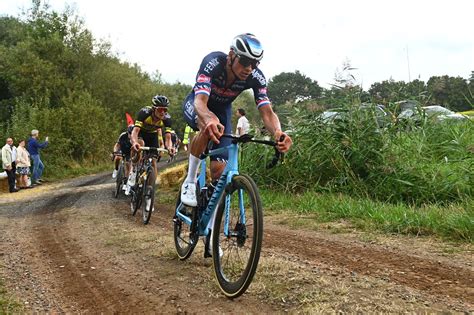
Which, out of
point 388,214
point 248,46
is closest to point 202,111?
point 248,46

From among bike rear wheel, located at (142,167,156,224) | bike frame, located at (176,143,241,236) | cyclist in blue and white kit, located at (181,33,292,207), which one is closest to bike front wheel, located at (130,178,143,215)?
bike rear wheel, located at (142,167,156,224)

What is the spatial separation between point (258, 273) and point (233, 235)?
601 mm

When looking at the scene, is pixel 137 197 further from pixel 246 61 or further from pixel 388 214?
pixel 246 61

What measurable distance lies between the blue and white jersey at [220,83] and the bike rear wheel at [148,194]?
3268mm

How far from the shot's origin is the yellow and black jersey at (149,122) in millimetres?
8828

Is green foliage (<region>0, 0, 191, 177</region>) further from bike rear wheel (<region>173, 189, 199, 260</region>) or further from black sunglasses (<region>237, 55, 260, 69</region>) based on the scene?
black sunglasses (<region>237, 55, 260, 69</region>)

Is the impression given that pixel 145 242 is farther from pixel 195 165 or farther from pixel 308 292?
pixel 308 292

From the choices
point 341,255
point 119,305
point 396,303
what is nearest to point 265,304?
point 396,303

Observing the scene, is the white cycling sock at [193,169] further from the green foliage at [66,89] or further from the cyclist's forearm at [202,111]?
the green foliage at [66,89]

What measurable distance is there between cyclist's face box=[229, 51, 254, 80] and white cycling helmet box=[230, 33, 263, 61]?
0.11 metres

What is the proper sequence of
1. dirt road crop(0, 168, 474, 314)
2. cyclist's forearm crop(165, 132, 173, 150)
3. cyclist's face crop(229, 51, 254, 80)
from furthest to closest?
1. cyclist's forearm crop(165, 132, 173, 150)
2. cyclist's face crop(229, 51, 254, 80)
3. dirt road crop(0, 168, 474, 314)

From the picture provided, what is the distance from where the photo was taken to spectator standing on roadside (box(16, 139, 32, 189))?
15335 mm

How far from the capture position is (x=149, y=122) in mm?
9016

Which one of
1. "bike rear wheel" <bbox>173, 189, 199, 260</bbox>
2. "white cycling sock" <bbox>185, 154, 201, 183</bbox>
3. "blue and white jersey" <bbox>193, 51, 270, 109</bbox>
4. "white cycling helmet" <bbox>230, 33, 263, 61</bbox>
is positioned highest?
"white cycling helmet" <bbox>230, 33, 263, 61</bbox>
